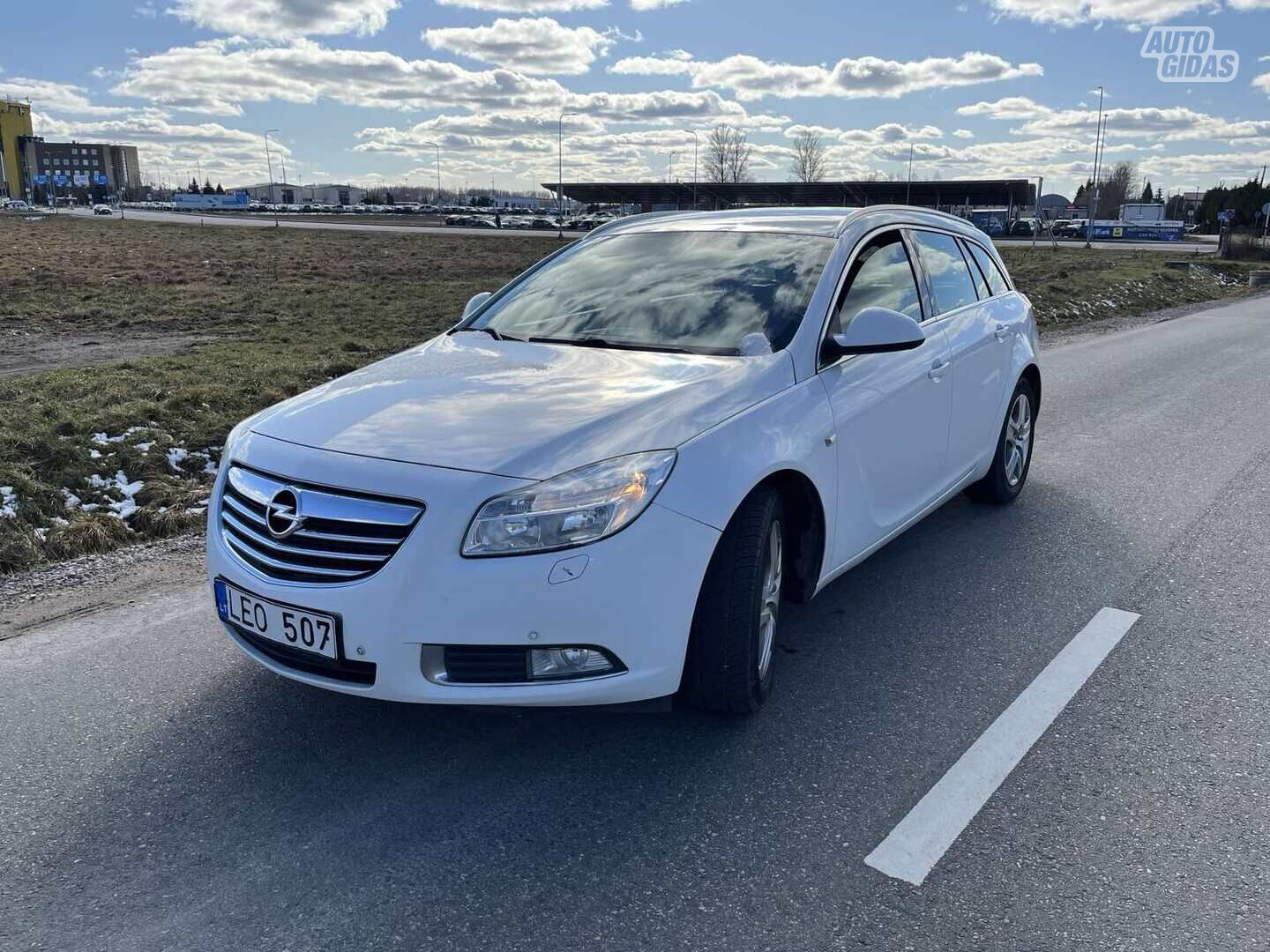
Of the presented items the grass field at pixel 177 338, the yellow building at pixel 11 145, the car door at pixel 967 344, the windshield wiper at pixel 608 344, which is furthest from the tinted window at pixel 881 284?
the yellow building at pixel 11 145

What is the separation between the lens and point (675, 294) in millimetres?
4160

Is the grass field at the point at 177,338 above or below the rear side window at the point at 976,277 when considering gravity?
below

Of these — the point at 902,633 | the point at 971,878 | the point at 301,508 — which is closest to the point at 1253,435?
the point at 902,633

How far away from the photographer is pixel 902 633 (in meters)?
4.12

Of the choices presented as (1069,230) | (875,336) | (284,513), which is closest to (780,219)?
(875,336)

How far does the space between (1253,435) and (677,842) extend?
7.13 meters

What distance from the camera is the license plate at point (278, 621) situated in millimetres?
2863

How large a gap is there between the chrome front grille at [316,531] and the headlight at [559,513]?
21cm

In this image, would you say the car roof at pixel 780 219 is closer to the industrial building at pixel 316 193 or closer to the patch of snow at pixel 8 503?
the patch of snow at pixel 8 503

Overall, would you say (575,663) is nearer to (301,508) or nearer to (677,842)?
(677,842)

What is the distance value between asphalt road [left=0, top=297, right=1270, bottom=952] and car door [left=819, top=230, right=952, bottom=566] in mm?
480

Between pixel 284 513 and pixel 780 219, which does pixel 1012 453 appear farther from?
pixel 284 513

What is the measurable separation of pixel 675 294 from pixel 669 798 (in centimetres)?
209

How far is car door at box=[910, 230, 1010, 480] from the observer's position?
4.87 meters
